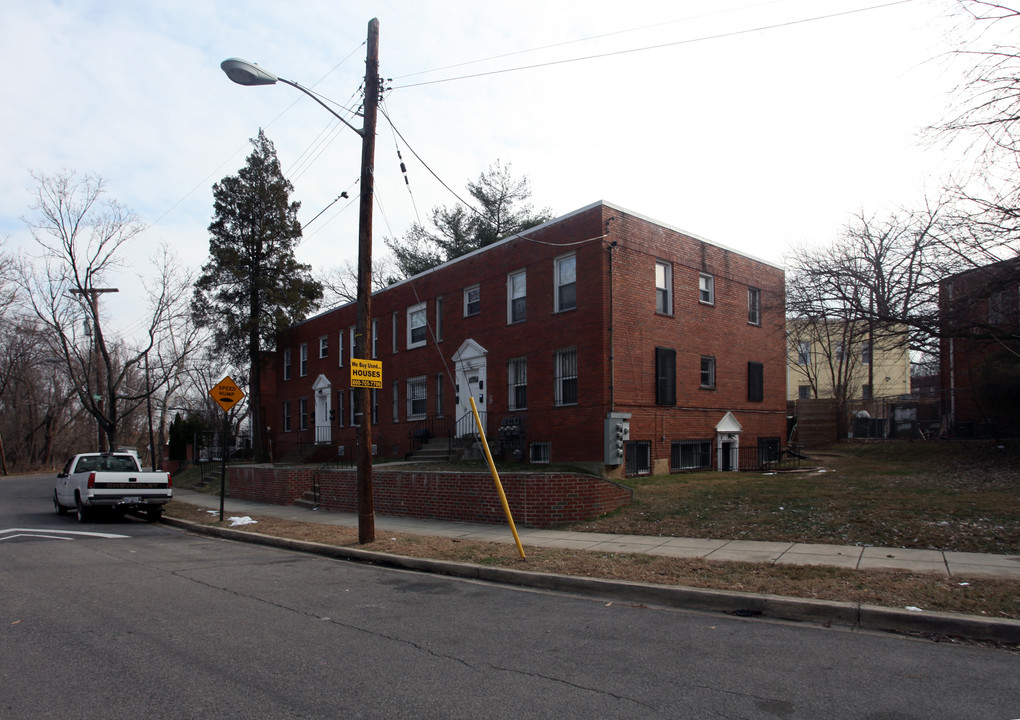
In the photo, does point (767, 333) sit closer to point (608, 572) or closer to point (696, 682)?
point (608, 572)

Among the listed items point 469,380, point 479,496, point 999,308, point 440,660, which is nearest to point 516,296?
point 469,380

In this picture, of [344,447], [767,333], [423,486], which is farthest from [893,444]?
[344,447]

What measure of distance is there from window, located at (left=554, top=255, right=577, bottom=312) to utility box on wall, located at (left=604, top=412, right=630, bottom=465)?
3341mm

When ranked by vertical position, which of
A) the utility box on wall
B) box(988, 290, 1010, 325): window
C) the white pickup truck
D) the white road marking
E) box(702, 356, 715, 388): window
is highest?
box(988, 290, 1010, 325): window

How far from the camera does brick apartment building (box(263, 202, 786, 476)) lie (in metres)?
18.4

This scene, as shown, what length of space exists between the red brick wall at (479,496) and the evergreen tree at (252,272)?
16749 millimetres

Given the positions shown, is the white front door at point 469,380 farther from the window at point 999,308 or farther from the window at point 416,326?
the window at point 999,308

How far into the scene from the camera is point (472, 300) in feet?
75.8

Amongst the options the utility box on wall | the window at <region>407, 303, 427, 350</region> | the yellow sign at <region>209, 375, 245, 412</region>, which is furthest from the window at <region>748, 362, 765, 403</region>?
the yellow sign at <region>209, 375, 245, 412</region>

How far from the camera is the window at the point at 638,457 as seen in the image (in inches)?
722

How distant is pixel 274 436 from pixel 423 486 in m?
24.6

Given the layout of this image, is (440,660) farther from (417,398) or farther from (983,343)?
(417,398)

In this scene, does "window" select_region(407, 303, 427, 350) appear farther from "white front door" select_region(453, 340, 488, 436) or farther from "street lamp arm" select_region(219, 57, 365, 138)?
"street lamp arm" select_region(219, 57, 365, 138)

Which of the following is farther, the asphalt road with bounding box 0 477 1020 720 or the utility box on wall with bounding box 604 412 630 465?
the utility box on wall with bounding box 604 412 630 465
